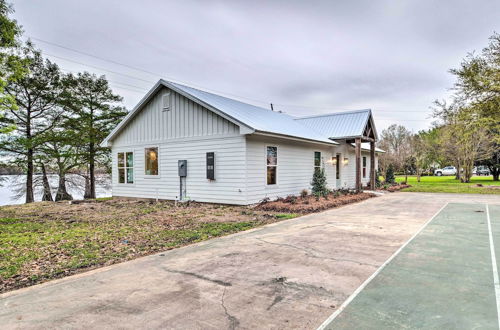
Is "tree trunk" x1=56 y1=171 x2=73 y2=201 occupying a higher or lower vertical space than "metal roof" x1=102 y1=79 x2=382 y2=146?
lower

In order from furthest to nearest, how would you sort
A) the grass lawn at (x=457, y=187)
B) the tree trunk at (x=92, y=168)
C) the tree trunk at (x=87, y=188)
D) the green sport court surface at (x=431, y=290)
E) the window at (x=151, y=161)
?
the tree trunk at (x=87, y=188) → the tree trunk at (x=92, y=168) → the grass lawn at (x=457, y=187) → the window at (x=151, y=161) → the green sport court surface at (x=431, y=290)

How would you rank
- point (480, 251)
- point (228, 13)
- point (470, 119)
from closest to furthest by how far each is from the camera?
point (480, 251)
point (228, 13)
point (470, 119)

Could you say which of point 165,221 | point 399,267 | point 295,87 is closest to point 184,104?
point 165,221

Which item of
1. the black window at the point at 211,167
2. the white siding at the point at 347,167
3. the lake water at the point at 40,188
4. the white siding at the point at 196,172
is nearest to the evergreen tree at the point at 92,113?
the lake water at the point at 40,188

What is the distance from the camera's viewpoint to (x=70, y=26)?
14.7m

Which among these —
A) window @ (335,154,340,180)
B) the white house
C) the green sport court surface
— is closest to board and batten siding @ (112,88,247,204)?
the white house

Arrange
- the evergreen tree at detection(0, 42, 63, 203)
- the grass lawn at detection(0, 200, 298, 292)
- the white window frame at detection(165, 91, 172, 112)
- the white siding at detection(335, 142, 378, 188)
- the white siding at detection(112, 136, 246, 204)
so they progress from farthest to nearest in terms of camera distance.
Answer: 1. the white siding at detection(335, 142, 378, 188)
2. the evergreen tree at detection(0, 42, 63, 203)
3. the white window frame at detection(165, 91, 172, 112)
4. the white siding at detection(112, 136, 246, 204)
5. the grass lawn at detection(0, 200, 298, 292)

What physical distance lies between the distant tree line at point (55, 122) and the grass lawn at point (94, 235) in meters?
9.40

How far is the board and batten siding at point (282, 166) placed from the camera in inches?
433

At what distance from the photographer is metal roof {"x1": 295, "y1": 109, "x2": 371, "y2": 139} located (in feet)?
54.4

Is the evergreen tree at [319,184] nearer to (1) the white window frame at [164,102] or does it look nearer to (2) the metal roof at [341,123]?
(2) the metal roof at [341,123]

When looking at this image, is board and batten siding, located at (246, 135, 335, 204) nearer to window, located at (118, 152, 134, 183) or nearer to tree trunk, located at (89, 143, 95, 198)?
window, located at (118, 152, 134, 183)

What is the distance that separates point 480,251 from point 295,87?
79.3ft

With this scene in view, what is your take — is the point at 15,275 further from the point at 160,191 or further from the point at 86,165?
the point at 86,165
